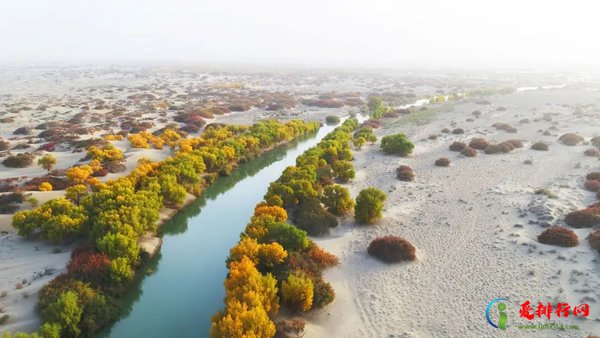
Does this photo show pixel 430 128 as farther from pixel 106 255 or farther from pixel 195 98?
pixel 195 98

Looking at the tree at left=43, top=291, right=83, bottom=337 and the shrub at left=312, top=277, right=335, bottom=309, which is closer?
the tree at left=43, top=291, right=83, bottom=337

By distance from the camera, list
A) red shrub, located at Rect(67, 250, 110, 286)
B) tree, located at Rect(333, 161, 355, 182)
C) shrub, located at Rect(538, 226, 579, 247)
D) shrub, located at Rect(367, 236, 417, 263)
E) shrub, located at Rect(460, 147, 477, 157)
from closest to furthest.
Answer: red shrub, located at Rect(67, 250, 110, 286), shrub, located at Rect(367, 236, 417, 263), shrub, located at Rect(538, 226, 579, 247), tree, located at Rect(333, 161, 355, 182), shrub, located at Rect(460, 147, 477, 157)

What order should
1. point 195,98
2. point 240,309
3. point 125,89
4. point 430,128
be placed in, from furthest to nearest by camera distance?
point 125,89
point 195,98
point 430,128
point 240,309

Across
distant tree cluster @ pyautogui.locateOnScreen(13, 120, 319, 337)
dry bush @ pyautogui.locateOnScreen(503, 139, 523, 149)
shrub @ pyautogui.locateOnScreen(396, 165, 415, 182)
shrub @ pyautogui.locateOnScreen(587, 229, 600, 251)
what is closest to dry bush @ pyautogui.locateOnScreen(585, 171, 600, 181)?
dry bush @ pyautogui.locateOnScreen(503, 139, 523, 149)

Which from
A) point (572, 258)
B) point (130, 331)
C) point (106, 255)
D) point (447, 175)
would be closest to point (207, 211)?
point (106, 255)

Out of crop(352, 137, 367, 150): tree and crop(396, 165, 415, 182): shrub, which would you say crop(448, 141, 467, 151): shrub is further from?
crop(396, 165, 415, 182): shrub

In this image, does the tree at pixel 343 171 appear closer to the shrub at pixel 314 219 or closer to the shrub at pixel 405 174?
the shrub at pixel 405 174

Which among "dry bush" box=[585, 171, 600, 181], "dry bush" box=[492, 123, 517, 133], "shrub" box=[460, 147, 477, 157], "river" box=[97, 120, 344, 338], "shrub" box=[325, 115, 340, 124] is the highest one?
"dry bush" box=[492, 123, 517, 133]

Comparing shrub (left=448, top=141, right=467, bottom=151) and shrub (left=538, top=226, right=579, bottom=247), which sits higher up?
shrub (left=448, top=141, right=467, bottom=151)
